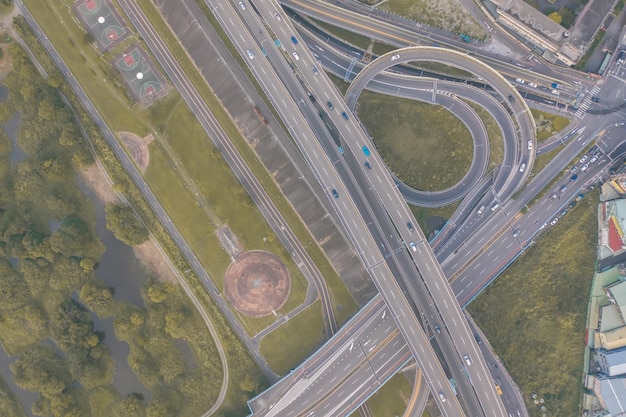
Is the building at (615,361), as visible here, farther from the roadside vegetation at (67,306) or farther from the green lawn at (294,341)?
the roadside vegetation at (67,306)

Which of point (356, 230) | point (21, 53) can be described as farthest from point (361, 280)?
point (21, 53)

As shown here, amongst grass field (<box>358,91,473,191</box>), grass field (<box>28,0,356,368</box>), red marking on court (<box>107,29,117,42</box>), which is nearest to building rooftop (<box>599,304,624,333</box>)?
grass field (<box>358,91,473,191</box>)

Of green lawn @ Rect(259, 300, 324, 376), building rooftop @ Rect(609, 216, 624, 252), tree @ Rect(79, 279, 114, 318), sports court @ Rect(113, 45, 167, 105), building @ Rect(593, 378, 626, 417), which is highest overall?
sports court @ Rect(113, 45, 167, 105)

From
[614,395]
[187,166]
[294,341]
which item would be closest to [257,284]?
[294,341]

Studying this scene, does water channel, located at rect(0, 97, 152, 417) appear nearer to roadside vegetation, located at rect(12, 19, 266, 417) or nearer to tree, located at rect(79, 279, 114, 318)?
roadside vegetation, located at rect(12, 19, 266, 417)

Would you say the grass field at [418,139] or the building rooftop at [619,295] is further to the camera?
the grass field at [418,139]

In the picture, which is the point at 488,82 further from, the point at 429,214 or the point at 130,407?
the point at 130,407

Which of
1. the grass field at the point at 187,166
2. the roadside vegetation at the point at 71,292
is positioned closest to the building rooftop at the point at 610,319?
the grass field at the point at 187,166
